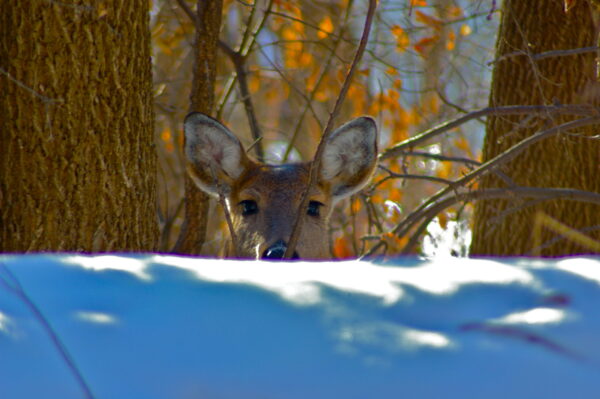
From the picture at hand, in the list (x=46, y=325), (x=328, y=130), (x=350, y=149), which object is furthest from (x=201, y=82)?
(x=46, y=325)

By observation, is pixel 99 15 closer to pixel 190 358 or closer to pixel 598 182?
pixel 190 358

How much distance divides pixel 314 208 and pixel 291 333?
4.48 meters

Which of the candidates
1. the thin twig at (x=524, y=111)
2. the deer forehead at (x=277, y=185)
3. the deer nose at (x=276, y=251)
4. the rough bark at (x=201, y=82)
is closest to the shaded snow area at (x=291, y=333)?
the thin twig at (x=524, y=111)

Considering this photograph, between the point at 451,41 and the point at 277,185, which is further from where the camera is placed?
the point at 451,41

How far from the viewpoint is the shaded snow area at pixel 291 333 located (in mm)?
1450

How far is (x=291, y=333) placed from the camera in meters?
1.52

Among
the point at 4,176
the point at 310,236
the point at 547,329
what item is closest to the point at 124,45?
the point at 4,176

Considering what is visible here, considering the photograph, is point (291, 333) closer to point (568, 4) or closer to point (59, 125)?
point (59, 125)

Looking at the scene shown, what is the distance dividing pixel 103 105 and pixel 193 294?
7.76 feet

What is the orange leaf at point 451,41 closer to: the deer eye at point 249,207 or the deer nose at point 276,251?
the deer eye at point 249,207

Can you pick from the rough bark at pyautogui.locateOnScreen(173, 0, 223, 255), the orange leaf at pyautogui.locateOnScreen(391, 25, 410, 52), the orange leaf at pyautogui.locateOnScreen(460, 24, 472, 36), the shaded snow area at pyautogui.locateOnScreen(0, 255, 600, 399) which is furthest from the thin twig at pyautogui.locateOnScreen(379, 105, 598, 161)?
the orange leaf at pyautogui.locateOnScreen(460, 24, 472, 36)

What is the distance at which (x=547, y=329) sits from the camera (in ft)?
5.01

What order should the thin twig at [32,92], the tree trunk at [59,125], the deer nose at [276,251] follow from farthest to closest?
the deer nose at [276,251], the tree trunk at [59,125], the thin twig at [32,92]

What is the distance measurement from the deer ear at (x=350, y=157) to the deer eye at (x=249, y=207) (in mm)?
574
